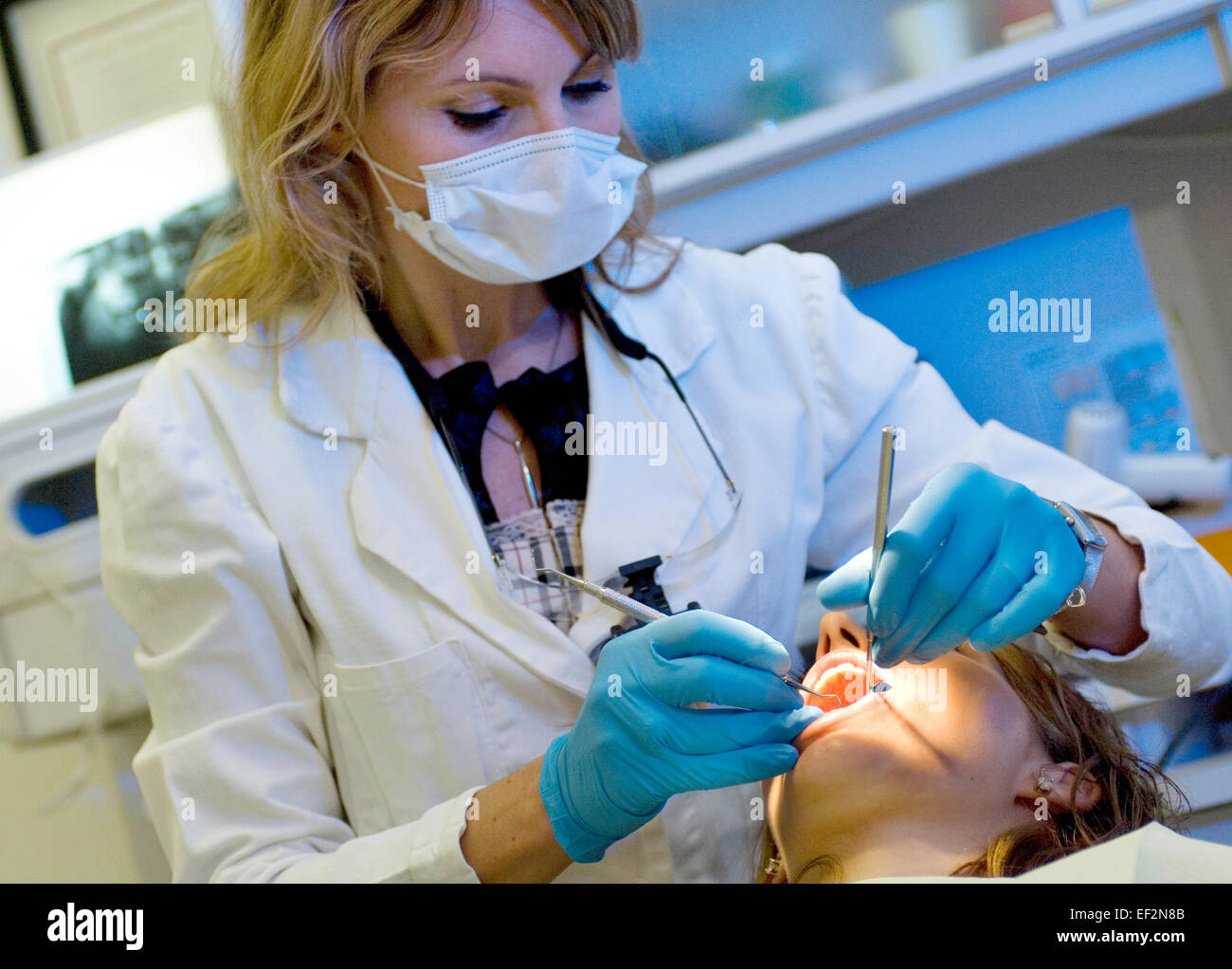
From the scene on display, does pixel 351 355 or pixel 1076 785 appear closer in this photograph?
pixel 1076 785

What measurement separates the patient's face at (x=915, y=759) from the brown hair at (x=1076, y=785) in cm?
2

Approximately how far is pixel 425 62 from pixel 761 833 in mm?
906

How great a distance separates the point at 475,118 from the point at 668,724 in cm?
64

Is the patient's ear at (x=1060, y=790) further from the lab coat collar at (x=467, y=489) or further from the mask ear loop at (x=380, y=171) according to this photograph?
the mask ear loop at (x=380, y=171)

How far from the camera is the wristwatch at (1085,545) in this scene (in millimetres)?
1030

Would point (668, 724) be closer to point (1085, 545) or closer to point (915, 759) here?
point (915, 759)

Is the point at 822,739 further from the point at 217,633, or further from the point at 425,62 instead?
the point at 425,62

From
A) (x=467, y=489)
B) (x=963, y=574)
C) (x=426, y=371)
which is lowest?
(x=963, y=574)

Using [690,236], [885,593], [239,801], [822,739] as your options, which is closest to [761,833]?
[822,739]

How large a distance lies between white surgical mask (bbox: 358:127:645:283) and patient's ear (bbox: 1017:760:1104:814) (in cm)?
71

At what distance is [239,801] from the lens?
3.53ft

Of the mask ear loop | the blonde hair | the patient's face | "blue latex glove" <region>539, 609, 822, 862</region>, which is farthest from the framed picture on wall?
the patient's face

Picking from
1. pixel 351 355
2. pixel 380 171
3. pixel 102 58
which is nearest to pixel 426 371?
pixel 351 355

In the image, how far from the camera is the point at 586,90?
1.14 metres
